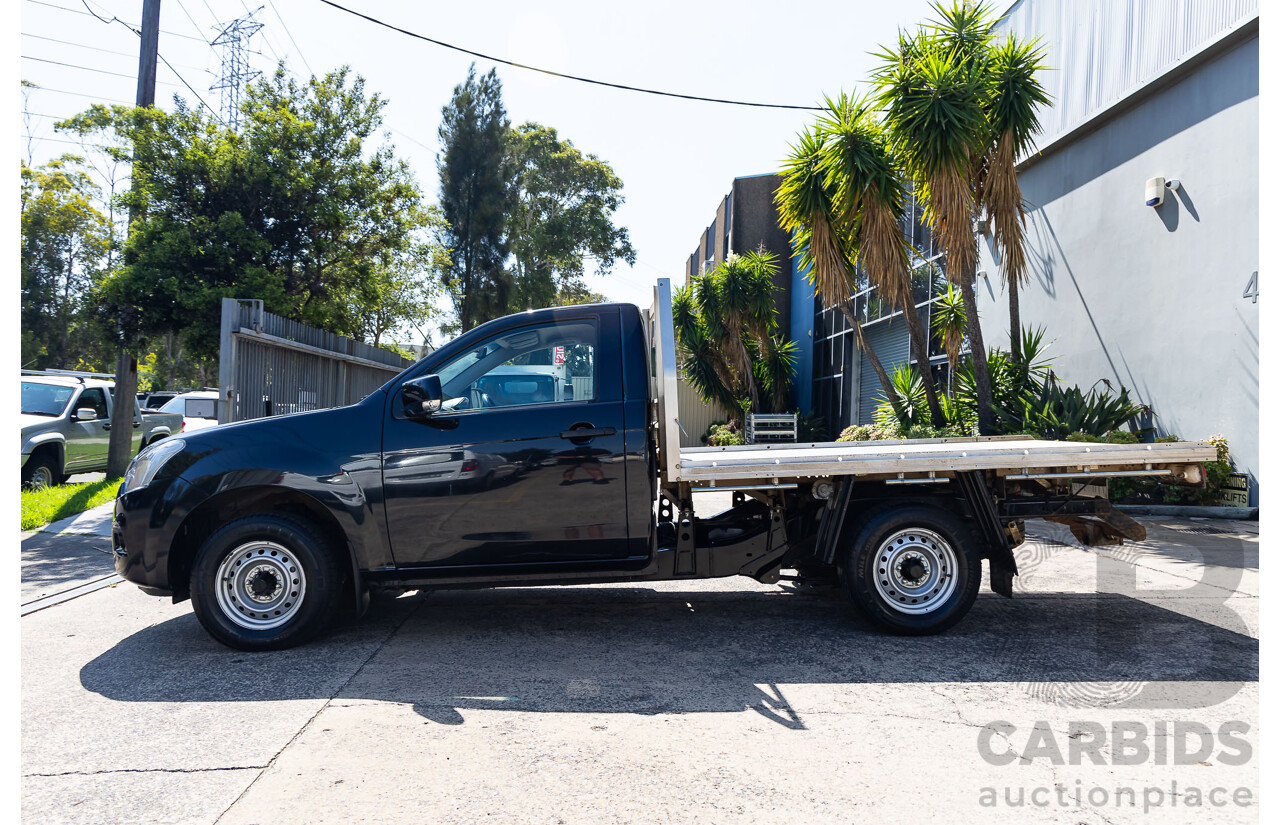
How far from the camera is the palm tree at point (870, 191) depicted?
11.9 meters

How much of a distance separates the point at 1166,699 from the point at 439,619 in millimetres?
4320

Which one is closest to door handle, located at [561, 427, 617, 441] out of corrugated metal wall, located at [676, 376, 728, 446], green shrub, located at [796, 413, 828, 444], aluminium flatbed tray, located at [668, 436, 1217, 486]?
aluminium flatbed tray, located at [668, 436, 1217, 486]

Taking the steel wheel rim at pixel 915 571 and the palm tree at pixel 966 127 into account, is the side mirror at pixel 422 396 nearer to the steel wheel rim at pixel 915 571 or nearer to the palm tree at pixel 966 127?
the steel wheel rim at pixel 915 571

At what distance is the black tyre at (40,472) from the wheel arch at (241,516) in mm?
7960

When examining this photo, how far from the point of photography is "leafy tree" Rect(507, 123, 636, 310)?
38844 mm

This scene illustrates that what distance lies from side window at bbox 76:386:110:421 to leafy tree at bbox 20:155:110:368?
19.8 meters

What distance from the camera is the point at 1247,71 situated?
995cm

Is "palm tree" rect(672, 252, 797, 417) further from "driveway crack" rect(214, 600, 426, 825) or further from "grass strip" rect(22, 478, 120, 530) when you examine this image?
"driveway crack" rect(214, 600, 426, 825)

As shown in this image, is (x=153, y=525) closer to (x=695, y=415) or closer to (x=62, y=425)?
(x=62, y=425)

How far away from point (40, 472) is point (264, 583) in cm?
883

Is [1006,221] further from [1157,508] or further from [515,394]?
[515,394]

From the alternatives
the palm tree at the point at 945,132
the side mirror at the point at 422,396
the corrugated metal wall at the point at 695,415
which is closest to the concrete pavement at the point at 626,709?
the side mirror at the point at 422,396

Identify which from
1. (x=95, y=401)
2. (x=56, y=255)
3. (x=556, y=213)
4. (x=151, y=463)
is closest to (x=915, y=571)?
(x=151, y=463)

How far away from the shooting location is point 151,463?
525 centimetres
